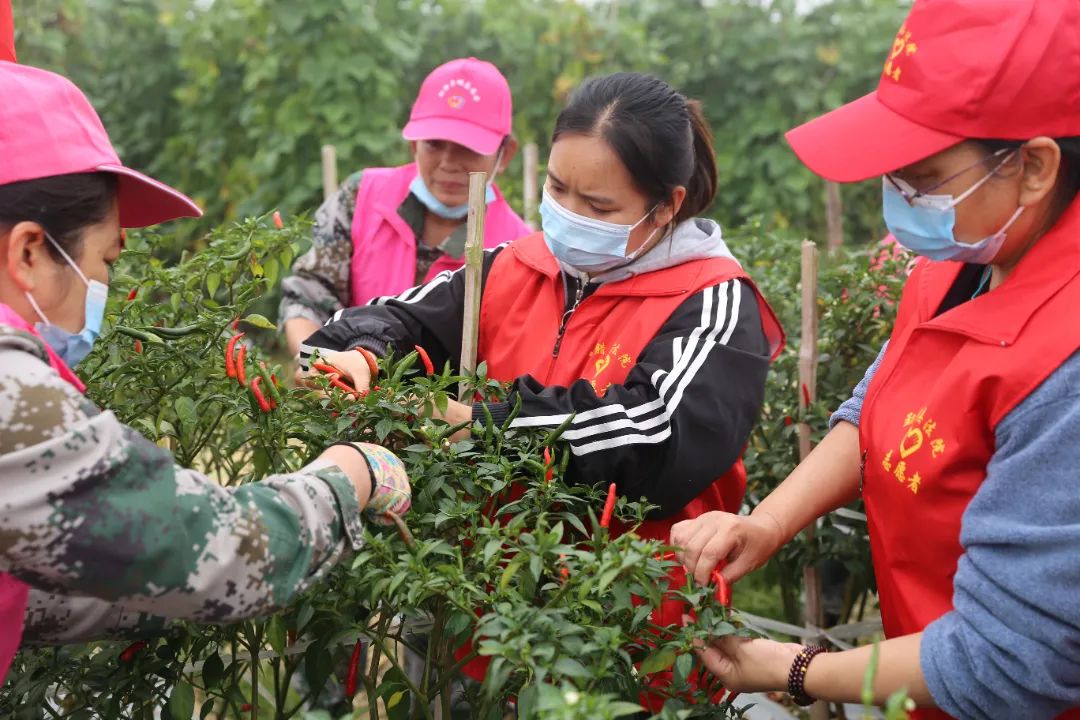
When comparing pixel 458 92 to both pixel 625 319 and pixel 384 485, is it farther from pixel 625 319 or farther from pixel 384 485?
pixel 384 485

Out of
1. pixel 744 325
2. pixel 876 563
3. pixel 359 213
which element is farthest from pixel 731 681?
pixel 359 213

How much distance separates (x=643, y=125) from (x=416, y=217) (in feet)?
4.52

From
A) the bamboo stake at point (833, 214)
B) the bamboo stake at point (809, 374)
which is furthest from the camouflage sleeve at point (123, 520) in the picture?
the bamboo stake at point (833, 214)

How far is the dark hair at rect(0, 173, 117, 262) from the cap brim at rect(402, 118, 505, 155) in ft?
6.02

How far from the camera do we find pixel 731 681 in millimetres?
1697

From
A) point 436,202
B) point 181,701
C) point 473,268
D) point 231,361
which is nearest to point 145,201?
point 231,361

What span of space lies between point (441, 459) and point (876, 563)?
702mm

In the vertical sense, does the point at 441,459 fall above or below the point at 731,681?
above

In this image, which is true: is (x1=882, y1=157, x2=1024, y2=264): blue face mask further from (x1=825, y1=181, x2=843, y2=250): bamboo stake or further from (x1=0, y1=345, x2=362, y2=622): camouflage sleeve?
(x1=825, y1=181, x2=843, y2=250): bamboo stake

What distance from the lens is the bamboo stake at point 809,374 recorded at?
2.86 m

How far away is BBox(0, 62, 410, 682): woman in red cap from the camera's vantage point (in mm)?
1289

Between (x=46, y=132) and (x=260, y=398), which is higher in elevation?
(x=46, y=132)

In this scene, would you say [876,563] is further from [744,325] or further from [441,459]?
[441,459]

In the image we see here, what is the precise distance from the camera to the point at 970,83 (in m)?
1.53
